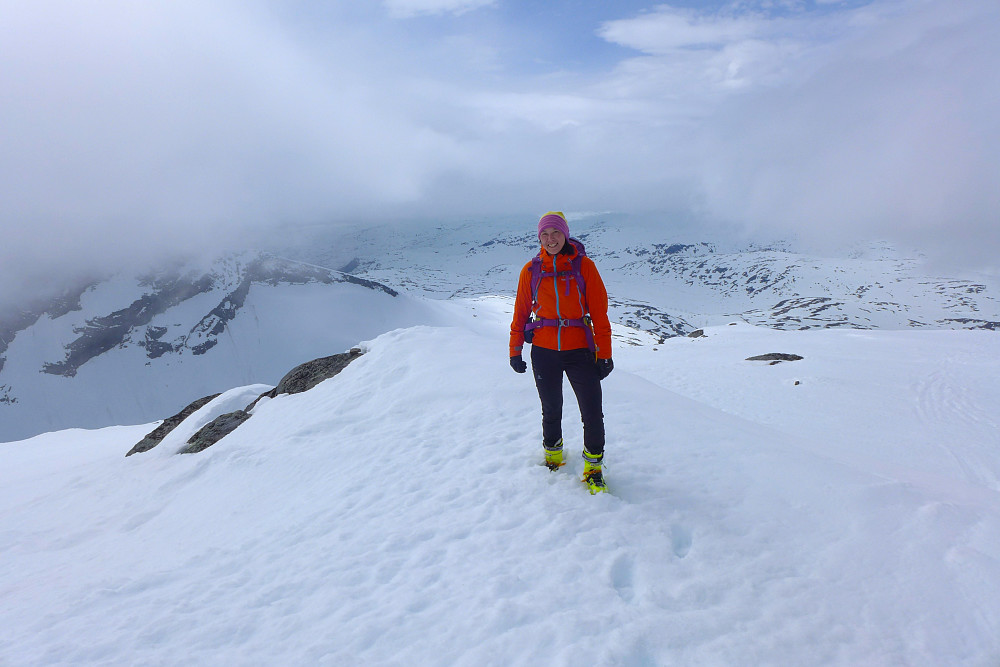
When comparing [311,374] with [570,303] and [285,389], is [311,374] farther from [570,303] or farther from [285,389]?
[570,303]

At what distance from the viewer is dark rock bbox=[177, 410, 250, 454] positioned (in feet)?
39.1

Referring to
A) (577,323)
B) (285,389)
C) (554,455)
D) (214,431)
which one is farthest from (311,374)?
(577,323)

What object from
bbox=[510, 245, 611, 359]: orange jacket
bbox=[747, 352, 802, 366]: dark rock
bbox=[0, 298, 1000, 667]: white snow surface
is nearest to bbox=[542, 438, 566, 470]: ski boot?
bbox=[0, 298, 1000, 667]: white snow surface

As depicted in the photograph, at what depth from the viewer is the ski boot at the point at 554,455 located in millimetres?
6676

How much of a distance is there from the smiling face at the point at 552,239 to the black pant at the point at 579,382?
4.38 ft

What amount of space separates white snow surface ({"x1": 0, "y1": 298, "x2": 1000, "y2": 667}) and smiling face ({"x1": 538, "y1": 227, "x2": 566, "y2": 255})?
307 centimetres

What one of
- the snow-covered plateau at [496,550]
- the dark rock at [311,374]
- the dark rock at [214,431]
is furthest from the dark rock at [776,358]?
the dark rock at [214,431]

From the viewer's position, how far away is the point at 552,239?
5.84m

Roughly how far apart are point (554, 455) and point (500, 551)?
1.83 metres

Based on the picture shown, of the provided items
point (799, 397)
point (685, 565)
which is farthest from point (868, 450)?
point (685, 565)

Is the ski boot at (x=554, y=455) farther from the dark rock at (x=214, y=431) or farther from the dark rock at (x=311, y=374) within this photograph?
the dark rock at (x=214, y=431)

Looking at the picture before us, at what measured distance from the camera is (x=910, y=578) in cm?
437

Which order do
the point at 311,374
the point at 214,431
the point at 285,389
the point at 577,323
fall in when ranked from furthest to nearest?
the point at 311,374, the point at 285,389, the point at 214,431, the point at 577,323

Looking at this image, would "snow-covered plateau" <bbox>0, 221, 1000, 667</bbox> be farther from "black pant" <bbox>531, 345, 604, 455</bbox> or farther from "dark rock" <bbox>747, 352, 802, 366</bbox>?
"dark rock" <bbox>747, 352, 802, 366</bbox>
